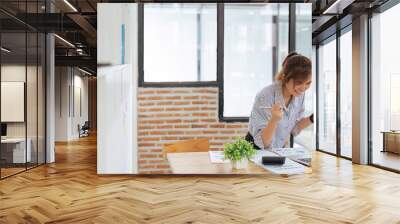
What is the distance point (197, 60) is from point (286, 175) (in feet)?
6.97

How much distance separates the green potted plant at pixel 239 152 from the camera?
17.4 ft

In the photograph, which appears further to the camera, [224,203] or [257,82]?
[257,82]

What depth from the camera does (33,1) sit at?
21.3ft

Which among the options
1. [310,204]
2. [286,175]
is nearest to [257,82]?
[286,175]

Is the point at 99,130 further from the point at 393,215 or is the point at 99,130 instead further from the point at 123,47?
the point at 393,215

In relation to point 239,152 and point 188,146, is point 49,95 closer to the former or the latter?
point 188,146

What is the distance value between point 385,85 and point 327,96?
2.63m

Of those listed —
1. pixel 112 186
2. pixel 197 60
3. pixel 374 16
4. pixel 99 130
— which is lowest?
pixel 112 186

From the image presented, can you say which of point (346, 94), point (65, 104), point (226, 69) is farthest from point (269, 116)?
point (65, 104)

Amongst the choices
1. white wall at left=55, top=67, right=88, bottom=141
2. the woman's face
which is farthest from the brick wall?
white wall at left=55, top=67, right=88, bottom=141

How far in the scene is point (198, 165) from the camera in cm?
549

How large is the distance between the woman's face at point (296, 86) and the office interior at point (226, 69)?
188mm

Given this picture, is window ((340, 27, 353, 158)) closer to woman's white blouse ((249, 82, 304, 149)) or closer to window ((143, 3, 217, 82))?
woman's white blouse ((249, 82, 304, 149))

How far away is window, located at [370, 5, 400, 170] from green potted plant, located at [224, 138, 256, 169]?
271cm
